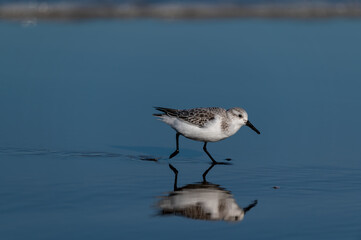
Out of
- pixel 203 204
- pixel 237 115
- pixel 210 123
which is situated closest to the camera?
pixel 203 204

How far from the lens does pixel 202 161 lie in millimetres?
9211

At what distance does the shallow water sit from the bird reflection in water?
11 cm

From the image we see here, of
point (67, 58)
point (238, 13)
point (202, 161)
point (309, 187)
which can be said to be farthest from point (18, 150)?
point (238, 13)

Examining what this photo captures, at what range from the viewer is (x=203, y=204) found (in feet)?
23.5

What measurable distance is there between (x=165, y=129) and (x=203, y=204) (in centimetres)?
362

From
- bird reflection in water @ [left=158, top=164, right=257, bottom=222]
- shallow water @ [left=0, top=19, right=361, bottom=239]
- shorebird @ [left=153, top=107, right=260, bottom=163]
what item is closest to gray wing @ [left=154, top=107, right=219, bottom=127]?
shorebird @ [left=153, top=107, right=260, bottom=163]

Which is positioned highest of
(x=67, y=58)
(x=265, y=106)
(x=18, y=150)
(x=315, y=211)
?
(x=67, y=58)

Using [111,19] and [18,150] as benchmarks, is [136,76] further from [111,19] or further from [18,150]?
[111,19]

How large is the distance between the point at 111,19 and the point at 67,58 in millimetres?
6494

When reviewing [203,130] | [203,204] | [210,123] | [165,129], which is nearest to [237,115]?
[210,123]

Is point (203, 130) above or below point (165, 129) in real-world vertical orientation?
below

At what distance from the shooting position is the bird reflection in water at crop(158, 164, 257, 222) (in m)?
6.79

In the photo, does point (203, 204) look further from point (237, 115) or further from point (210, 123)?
point (237, 115)

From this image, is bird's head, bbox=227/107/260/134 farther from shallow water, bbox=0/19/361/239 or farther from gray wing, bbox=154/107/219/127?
shallow water, bbox=0/19/361/239
